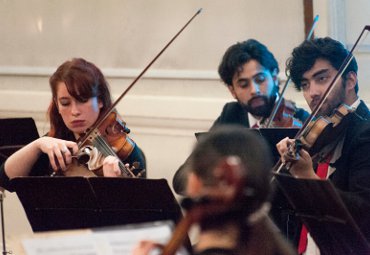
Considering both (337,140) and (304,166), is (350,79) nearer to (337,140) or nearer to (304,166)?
(337,140)

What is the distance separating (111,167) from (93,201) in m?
0.25

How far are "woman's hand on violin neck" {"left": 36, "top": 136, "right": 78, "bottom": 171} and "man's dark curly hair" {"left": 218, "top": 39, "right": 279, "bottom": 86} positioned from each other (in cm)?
84

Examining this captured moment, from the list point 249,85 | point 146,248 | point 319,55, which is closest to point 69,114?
point 249,85

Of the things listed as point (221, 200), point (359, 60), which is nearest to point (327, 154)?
point (359, 60)

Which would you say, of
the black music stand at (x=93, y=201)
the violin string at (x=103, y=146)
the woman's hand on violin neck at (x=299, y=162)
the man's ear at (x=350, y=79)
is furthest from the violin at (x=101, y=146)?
the man's ear at (x=350, y=79)

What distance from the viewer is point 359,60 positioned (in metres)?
3.89

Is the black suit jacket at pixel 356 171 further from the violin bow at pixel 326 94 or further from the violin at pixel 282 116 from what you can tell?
the violin at pixel 282 116

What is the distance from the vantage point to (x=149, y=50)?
4.61 m

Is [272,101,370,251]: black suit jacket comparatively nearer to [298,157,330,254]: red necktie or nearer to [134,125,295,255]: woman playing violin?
[298,157,330,254]: red necktie

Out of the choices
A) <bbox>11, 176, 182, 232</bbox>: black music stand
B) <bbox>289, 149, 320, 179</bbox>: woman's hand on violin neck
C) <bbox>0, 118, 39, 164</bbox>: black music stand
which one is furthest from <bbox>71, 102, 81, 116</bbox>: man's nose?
<bbox>289, 149, 320, 179</bbox>: woman's hand on violin neck

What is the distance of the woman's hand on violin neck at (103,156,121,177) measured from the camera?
9.39 ft

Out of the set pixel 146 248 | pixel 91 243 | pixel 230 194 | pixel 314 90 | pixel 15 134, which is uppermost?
pixel 230 194

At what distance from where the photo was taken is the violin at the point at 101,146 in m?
2.92

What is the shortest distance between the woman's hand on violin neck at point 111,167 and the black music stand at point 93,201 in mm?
234
